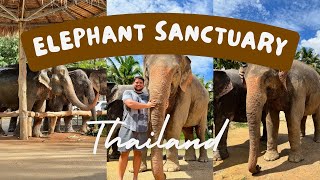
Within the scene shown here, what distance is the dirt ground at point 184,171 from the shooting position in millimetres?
4227

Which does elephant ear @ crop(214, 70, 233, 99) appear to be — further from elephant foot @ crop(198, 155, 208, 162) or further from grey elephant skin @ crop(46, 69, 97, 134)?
grey elephant skin @ crop(46, 69, 97, 134)

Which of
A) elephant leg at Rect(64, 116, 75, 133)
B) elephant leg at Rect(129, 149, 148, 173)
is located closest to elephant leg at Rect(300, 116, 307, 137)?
elephant leg at Rect(129, 149, 148, 173)

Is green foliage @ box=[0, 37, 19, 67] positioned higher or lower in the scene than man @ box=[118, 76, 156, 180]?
higher

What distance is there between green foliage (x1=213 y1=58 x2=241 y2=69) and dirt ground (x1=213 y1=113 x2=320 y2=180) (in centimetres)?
53

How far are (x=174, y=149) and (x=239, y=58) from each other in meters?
0.90

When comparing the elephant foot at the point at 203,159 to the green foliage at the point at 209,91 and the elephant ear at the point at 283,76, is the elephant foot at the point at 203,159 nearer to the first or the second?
the green foliage at the point at 209,91

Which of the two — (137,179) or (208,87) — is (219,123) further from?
(137,179)

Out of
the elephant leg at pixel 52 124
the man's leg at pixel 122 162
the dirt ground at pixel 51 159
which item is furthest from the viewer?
the elephant leg at pixel 52 124

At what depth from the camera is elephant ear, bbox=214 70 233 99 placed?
445cm

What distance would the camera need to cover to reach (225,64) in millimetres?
4473

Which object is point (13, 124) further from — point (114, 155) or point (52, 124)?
point (114, 155)

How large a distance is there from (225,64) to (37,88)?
152 inches

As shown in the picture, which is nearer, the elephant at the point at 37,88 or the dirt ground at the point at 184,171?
the dirt ground at the point at 184,171

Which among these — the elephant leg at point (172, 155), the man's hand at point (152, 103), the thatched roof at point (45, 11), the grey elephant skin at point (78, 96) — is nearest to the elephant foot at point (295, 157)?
the elephant leg at point (172, 155)
